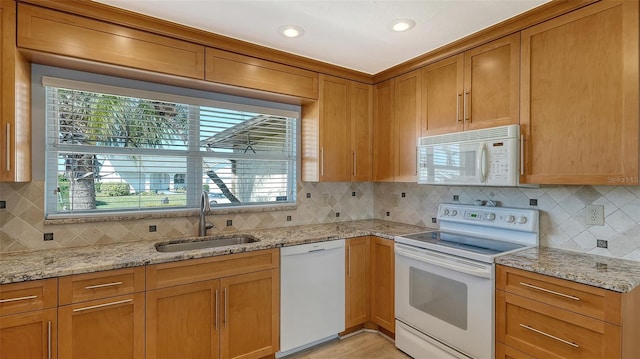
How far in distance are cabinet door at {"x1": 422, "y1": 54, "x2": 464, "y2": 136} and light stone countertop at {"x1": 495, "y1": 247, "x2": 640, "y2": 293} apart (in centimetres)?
98

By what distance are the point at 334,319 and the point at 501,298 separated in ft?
4.02

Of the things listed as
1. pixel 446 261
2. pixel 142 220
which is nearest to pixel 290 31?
pixel 142 220

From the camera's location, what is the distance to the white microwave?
1.91 metres

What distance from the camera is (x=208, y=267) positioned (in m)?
1.88

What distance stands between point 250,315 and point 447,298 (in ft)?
4.27

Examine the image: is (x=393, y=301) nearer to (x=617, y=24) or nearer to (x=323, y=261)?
(x=323, y=261)

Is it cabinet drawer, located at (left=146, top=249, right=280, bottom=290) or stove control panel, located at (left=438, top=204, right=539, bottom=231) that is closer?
cabinet drawer, located at (left=146, top=249, right=280, bottom=290)

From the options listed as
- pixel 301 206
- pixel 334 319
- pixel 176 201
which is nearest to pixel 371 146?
pixel 301 206

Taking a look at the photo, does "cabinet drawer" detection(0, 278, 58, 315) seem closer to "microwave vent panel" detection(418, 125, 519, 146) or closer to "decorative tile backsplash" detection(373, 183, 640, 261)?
"microwave vent panel" detection(418, 125, 519, 146)

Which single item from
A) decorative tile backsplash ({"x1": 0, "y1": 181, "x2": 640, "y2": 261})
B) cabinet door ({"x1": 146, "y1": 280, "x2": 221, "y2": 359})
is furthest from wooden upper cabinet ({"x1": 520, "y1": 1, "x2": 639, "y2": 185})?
cabinet door ({"x1": 146, "y1": 280, "x2": 221, "y2": 359})

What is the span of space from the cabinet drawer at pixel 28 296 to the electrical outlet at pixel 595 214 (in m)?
2.94

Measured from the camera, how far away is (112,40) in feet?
6.00

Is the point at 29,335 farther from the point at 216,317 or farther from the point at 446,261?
the point at 446,261

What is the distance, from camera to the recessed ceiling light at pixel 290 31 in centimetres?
199
